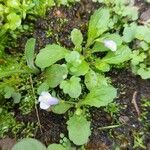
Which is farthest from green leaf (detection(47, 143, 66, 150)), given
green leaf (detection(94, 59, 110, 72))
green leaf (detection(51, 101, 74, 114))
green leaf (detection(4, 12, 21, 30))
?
green leaf (detection(4, 12, 21, 30))

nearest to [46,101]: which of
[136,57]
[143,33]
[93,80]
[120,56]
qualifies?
[93,80]

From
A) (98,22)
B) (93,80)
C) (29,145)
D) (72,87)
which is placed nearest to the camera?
(29,145)

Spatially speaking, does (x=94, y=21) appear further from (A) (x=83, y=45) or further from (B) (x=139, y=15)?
(B) (x=139, y=15)

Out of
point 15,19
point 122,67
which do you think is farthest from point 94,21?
point 15,19

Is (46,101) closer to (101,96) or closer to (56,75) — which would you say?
(56,75)

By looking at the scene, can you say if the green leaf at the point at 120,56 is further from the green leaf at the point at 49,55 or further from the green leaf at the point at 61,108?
the green leaf at the point at 61,108

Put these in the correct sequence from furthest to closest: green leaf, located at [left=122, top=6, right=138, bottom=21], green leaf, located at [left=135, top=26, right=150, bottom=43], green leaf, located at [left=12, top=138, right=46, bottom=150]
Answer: green leaf, located at [left=122, top=6, right=138, bottom=21] < green leaf, located at [left=135, top=26, right=150, bottom=43] < green leaf, located at [left=12, top=138, right=46, bottom=150]

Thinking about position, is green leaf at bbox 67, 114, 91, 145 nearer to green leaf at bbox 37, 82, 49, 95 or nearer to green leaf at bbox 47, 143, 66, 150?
green leaf at bbox 47, 143, 66, 150
